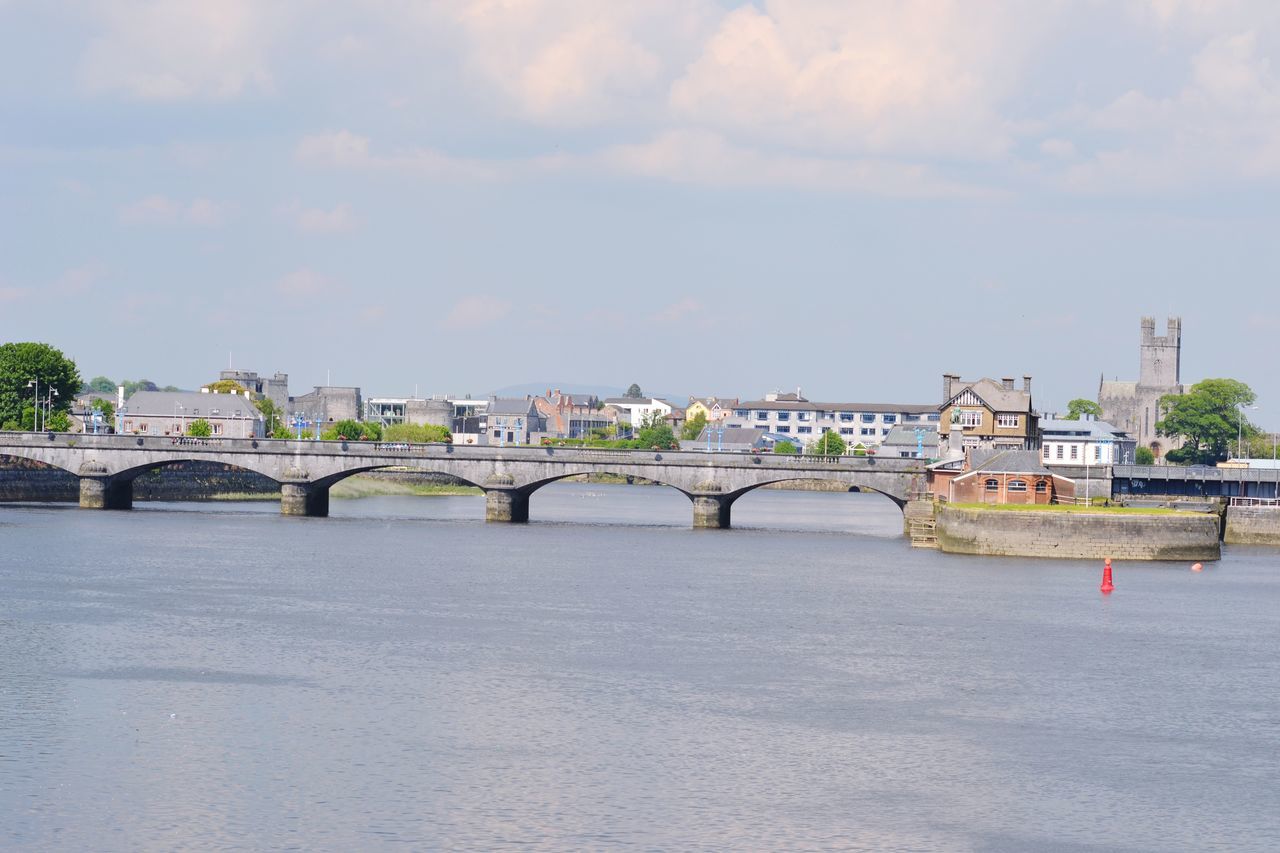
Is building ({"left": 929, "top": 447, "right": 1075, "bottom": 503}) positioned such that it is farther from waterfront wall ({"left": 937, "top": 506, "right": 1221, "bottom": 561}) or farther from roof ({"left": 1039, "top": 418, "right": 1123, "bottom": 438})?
roof ({"left": 1039, "top": 418, "right": 1123, "bottom": 438})

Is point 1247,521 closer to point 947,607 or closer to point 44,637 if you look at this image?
point 947,607

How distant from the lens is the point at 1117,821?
37094 millimetres

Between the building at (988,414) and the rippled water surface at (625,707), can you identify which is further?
the building at (988,414)

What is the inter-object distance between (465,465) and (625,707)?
74.0 metres

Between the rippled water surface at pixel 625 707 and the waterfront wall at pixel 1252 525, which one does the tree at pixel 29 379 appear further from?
the waterfront wall at pixel 1252 525

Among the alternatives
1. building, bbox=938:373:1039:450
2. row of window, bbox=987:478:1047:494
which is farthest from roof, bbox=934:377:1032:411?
row of window, bbox=987:478:1047:494

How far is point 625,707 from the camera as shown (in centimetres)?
4759

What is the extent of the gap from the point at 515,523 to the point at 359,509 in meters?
26.5

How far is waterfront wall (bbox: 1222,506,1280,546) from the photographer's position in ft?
380

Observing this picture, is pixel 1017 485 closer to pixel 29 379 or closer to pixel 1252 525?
pixel 1252 525

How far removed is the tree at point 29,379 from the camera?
159500 mm

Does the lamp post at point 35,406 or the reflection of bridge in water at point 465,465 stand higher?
the lamp post at point 35,406

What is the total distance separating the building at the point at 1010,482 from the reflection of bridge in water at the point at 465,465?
8.42 metres

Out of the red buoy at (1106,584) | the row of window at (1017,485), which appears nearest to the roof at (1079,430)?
the row of window at (1017,485)
